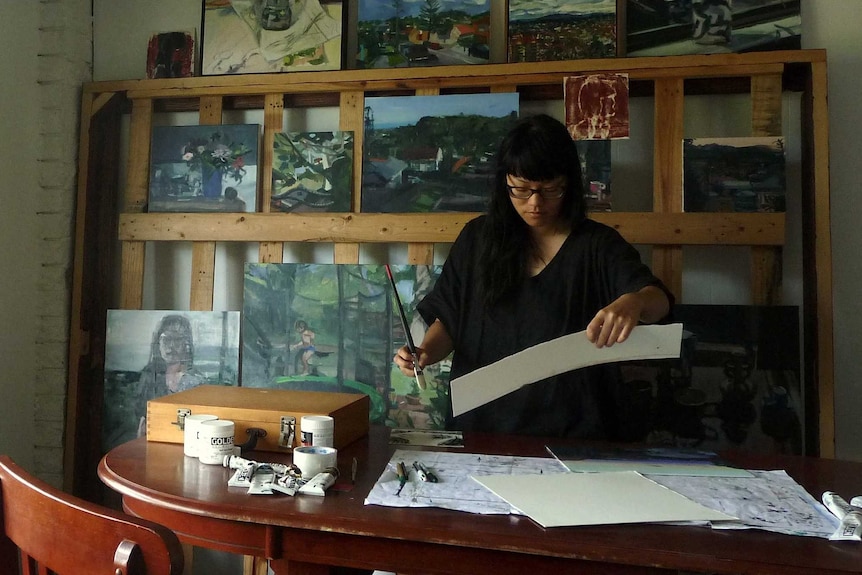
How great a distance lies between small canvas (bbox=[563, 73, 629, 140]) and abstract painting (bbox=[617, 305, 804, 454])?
598mm

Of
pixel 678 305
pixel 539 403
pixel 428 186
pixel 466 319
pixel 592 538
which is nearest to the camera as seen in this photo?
pixel 592 538

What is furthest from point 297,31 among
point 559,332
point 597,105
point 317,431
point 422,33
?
point 317,431

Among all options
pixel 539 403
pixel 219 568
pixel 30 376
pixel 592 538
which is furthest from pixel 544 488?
pixel 30 376

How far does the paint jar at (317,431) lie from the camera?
1268 millimetres

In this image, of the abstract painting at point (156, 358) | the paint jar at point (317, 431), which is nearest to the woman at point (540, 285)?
the paint jar at point (317, 431)

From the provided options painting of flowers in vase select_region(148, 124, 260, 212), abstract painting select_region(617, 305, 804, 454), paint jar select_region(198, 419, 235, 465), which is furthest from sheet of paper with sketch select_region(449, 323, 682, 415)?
painting of flowers in vase select_region(148, 124, 260, 212)

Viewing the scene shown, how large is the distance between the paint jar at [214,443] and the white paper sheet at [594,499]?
49 centimetres

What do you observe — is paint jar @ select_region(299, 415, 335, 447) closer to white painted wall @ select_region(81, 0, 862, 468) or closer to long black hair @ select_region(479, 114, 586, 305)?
long black hair @ select_region(479, 114, 586, 305)

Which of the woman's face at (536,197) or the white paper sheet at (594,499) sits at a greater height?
the woman's face at (536,197)

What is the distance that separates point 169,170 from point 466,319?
1340 millimetres

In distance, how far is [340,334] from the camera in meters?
2.21

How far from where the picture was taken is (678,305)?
1972mm

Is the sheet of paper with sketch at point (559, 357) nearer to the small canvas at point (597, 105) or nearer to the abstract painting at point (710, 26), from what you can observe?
the small canvas at point (597, 105)

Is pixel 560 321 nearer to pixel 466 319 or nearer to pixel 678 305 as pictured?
pixel 466 319
